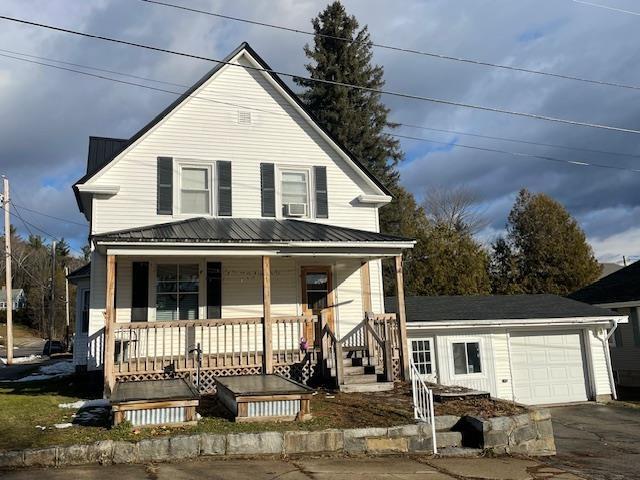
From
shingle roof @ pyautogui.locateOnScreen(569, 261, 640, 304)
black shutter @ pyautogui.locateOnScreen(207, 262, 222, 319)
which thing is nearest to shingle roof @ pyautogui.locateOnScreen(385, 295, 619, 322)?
shingle roof @ pyautogui.locateOnScreen(569, 261, 640, 304)

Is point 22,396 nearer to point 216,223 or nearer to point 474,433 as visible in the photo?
point 216,223

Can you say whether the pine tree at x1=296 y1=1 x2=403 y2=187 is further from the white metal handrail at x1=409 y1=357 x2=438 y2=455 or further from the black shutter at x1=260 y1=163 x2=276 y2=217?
the white metal handrail at x1=409 y1=357 x2=438 y2=455

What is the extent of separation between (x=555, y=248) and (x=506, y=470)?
102 feet

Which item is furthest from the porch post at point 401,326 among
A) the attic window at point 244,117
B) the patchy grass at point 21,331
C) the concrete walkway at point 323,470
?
the patchy grass at point 21,331

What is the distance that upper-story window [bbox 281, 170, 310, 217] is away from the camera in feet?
48.4

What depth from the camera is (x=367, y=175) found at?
1530 centimetres

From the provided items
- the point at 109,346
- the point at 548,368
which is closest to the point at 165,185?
the point at 109,346

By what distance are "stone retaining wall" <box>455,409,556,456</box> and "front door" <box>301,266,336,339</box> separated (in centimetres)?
601

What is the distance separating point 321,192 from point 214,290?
3952 mm

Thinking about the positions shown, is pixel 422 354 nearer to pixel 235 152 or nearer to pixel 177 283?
pixel 177 283

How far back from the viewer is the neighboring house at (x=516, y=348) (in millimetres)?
16453

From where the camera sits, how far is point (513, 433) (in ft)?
28.9

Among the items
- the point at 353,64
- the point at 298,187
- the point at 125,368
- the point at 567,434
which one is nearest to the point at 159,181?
the point at 298,187

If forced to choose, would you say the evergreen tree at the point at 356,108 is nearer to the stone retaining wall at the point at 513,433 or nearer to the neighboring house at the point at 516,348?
the neighboring house at the point at 516,348
